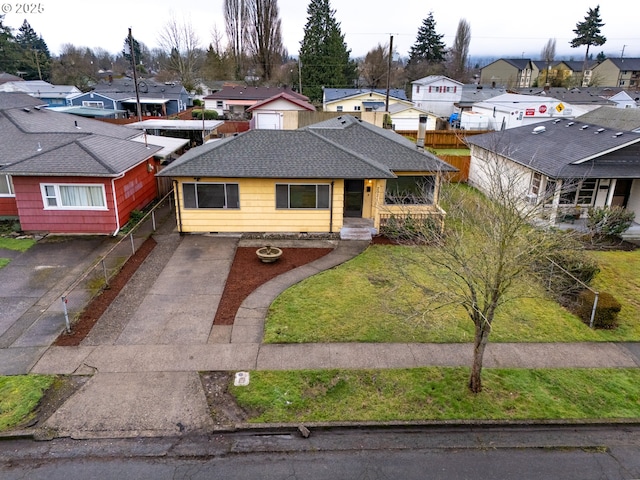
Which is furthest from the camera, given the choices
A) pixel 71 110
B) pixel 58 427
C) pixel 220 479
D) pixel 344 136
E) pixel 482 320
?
pixel 71 110

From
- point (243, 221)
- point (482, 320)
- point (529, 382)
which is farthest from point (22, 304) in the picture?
point (529, 382)

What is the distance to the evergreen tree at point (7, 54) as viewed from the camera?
78250 mm

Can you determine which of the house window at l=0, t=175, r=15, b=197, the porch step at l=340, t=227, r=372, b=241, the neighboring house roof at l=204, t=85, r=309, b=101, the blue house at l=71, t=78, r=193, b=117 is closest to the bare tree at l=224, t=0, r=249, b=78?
the blue house at l=71, t=78, r=193, b=117

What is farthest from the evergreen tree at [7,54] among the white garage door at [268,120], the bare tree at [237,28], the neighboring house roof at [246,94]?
the white garage door at [268,120]

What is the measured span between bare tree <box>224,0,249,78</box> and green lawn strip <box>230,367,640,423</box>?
3283 inches

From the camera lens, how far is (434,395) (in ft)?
29.6

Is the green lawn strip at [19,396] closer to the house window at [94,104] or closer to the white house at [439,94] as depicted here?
the house window at [94,104]

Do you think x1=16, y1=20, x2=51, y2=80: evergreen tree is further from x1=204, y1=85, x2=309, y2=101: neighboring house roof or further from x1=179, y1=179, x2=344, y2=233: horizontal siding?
x1=179, y1=179, x2=344, y2=233: horizontal siding

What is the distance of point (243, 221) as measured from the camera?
18.2m

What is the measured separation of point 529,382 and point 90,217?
16651mm

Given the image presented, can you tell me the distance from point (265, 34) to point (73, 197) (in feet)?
229

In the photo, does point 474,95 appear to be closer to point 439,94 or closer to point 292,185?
point 439,94

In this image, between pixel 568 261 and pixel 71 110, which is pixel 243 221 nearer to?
pixel 568 261

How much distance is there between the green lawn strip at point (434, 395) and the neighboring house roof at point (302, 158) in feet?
31.5
